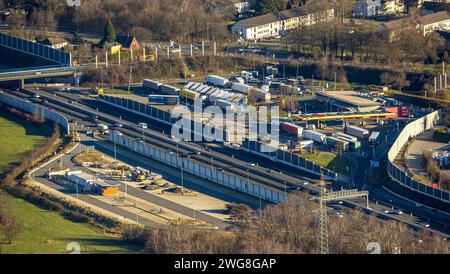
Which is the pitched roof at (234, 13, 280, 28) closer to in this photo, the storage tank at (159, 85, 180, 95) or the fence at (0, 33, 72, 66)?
the fence at (0, 33, 72, 66)

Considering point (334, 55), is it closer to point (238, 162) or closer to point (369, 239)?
point (238, 162)

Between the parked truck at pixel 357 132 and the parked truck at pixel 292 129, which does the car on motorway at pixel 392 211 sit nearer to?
the parked truck at pixel 357 132

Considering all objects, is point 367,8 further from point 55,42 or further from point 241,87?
point 55,42

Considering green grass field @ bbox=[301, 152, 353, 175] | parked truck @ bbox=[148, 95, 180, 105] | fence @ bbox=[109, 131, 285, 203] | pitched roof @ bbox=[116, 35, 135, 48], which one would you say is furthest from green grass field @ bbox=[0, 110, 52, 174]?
green grass field @ bbox=[301, 152, 353, 175]

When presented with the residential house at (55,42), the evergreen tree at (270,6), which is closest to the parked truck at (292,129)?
the residential house at (55,42)

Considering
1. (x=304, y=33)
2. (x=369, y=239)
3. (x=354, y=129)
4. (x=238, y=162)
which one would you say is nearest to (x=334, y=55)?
(x=304, y=33)

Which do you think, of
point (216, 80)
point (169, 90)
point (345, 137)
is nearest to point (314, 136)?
point (345, 137)

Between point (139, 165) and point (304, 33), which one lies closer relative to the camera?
point (139, 165)
